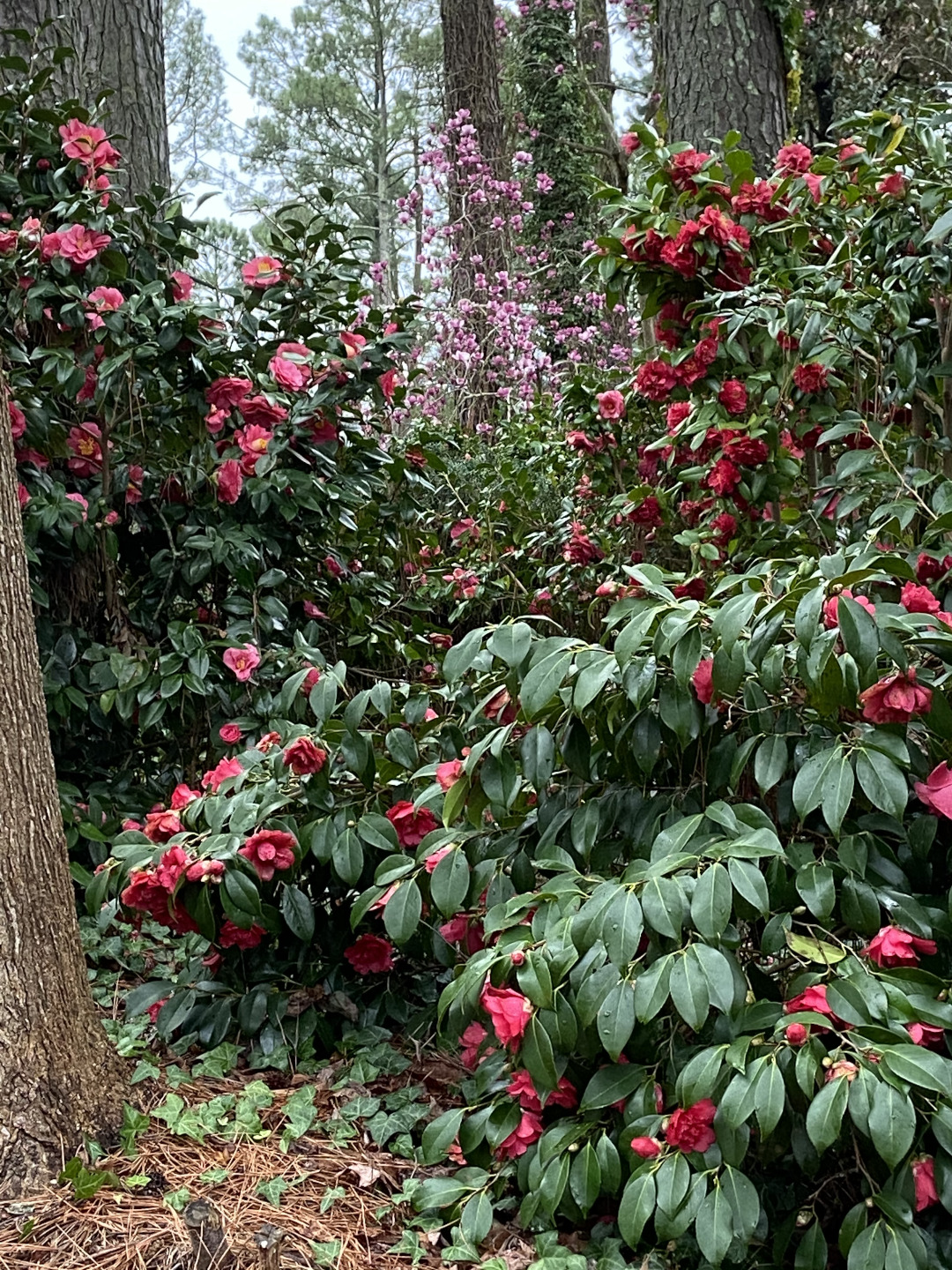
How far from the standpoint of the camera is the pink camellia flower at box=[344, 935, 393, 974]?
76.9 inches

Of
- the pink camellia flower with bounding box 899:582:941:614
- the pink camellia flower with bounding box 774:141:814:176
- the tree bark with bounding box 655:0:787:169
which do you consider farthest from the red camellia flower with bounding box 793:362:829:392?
the tree bark with bounding box 655:0:787:169

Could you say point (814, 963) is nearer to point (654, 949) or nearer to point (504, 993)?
point (654, 949)

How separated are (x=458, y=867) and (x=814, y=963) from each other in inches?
20.6

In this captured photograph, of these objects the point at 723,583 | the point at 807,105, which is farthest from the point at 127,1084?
the point at 807,105

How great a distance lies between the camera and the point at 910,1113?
1.17 m

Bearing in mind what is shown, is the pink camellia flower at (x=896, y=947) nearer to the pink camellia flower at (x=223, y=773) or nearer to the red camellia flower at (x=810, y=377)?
the pink camellia flower at (x=223, y=773)

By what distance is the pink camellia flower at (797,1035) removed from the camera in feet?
4.15

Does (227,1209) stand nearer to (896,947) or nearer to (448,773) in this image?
(448,773)

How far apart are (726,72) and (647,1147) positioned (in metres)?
3.51

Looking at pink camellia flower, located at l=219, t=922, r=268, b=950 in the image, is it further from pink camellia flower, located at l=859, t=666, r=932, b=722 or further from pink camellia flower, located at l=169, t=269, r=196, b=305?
pink camellia flower, located at l=169, t=269, r=196, b=305

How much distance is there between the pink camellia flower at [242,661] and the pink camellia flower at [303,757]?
24.2 inches

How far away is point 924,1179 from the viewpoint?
1253mm

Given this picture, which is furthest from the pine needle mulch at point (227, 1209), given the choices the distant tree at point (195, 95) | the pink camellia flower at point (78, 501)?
the distant tree at point (195, 95)

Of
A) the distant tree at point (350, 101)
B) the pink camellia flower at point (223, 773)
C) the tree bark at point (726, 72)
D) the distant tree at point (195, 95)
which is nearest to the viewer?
the pink camellia flower at point (223, 773)
